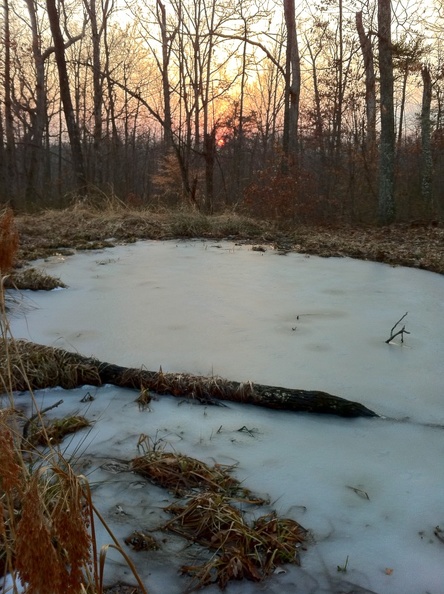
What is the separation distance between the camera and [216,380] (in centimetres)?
212

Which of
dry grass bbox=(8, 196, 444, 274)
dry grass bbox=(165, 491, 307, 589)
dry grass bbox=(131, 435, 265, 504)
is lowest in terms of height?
dry grass bbox=(165, 491, 307, 589)

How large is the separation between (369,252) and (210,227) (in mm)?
2709

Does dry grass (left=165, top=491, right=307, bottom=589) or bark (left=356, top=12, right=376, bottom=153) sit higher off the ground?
bark (left=356, top=12, right=376, bottom=153)

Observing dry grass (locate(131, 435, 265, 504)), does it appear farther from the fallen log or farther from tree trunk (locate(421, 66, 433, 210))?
tree trunk (locate(421, 66, 433, 210))

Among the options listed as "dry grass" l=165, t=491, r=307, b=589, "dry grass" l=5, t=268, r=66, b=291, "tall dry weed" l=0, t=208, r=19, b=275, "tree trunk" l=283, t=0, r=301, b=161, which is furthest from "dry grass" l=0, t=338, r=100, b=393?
"tree trunk" l=283, t=0, r=301, b=161

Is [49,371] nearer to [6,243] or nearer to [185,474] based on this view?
[185,474]

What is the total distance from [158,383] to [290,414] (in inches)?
24.1

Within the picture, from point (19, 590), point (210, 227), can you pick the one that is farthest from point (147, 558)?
point (210, 227)

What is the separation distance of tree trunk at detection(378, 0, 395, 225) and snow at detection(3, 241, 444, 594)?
5946mm

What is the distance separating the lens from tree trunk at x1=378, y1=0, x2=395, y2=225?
9.12 metres

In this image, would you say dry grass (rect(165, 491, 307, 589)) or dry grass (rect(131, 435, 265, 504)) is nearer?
dry grass (rect(165, 491, 307, 589))

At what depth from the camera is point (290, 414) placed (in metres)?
1.96

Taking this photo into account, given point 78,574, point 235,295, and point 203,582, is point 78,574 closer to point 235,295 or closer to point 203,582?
point 203,582

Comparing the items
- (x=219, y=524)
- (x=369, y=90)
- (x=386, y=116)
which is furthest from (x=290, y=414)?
(x=369, y=90)
